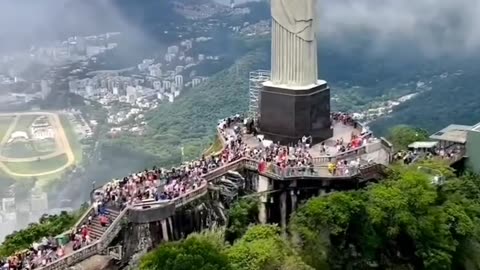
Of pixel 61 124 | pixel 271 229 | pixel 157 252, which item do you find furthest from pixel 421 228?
pixel 61 124

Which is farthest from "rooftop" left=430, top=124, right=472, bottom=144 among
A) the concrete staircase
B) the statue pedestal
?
the concrete staircase

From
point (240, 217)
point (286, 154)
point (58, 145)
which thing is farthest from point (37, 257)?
point (58, 145)

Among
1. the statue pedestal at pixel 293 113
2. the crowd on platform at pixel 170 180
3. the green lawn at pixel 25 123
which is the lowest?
Result: the crowd on platform at pixel 170 180

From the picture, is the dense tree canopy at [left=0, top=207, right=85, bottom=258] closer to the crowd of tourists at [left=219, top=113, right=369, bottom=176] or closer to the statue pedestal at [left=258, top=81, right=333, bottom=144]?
the crowd of tourists at [left=219, top=113, right=369, bottom=176]

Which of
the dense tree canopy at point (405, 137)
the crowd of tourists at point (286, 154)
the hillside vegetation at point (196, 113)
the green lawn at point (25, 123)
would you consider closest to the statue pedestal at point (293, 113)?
the crowd of tourists at point (286, 154)

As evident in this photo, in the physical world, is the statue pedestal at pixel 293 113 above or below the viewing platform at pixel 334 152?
above

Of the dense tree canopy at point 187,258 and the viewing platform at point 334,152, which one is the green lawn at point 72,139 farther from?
the dense tree canopy at point 187,258
